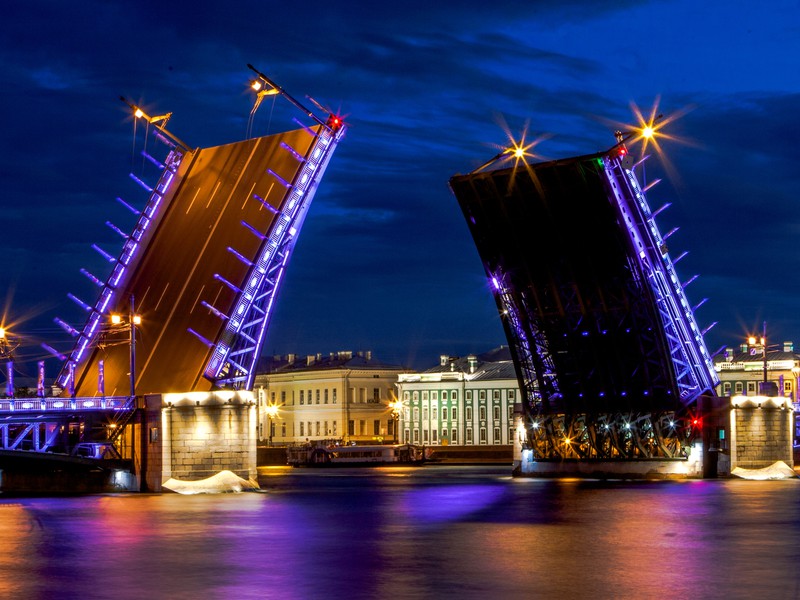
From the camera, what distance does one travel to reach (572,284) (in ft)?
167

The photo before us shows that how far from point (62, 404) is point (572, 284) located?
1722 cm

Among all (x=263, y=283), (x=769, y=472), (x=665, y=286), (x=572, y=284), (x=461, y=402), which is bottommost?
(x=769, y=472)

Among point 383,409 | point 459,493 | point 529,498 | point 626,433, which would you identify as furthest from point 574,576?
point 383,409

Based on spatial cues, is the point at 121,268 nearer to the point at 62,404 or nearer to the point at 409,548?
the point at 62,404

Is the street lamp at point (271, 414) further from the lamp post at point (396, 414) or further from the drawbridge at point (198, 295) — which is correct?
the drawbridge at point (198, 295)

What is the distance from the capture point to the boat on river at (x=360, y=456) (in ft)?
335

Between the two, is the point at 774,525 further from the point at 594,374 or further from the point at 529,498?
the point at 594,374

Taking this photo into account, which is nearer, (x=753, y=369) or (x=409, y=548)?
(x=409, y=548)

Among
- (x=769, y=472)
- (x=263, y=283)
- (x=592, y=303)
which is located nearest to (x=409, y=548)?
(x=263, y=283)

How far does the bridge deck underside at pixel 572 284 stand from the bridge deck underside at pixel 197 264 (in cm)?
631

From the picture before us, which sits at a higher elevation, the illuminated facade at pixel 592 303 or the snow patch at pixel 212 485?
the illuminated facade at pixel 592 303

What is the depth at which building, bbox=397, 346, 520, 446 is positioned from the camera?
4537 inches

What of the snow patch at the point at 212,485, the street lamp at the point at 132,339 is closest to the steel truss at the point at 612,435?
the snow patch at the point at 212,485

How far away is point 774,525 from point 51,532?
42.0ft
